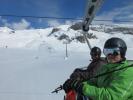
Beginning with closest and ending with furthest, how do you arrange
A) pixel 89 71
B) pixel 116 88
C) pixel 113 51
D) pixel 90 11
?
pixel 116 88 < pixel 113 51 < pixel 90 11 < pixel 89 71

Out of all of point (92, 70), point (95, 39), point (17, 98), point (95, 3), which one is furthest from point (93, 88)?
point (95, 39)

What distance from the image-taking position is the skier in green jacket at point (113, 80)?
331 centimetres

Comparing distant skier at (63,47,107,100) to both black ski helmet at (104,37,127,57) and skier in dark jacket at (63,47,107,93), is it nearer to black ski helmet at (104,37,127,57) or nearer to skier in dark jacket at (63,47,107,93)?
skier in dark jacket at (63,47,107,93)

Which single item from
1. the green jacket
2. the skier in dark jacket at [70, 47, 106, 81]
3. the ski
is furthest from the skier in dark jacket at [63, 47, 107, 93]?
the green jacket

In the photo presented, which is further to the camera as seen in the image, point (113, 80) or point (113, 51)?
point (113, 51)

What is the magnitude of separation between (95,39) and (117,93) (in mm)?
162896

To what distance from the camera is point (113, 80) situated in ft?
11.2

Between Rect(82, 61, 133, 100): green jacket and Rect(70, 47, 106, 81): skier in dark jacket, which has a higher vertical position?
Rect(70, 47, 106, 81): skier in dark jacket

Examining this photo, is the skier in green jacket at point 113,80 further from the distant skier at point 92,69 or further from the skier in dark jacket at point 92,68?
the skier in dark jacket at point 92,68

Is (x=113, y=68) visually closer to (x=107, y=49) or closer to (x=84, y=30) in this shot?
(x=107, y=49)

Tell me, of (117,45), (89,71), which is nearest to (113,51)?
(117,45)

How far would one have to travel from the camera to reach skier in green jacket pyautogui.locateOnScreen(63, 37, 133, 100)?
3.31 meters

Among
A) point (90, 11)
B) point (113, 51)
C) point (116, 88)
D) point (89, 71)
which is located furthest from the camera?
point (89, 71)

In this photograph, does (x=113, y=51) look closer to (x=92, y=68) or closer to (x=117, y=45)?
(x=117, y=45)
